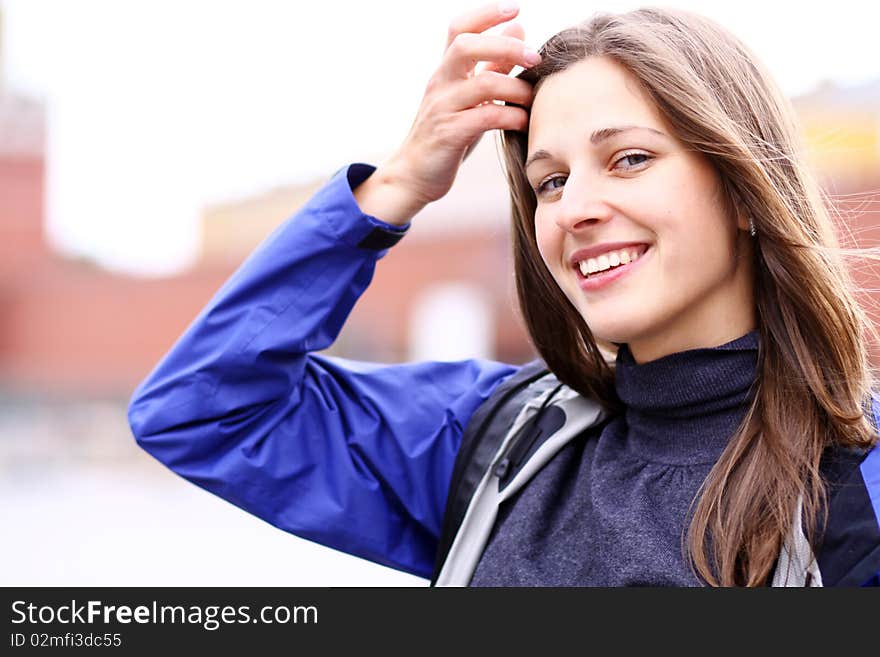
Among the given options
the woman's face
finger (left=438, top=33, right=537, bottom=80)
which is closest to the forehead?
the woman's face

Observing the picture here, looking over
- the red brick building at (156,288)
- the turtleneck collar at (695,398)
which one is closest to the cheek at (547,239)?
the turtleneck collar at (695,398)

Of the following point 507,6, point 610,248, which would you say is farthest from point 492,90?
point 610,248

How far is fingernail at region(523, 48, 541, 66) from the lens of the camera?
1.62m

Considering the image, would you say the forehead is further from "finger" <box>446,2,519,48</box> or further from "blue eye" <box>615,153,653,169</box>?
"finger" <box>446,2,519,48</box>

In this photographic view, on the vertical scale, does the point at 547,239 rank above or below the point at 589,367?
above

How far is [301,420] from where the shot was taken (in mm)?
1828

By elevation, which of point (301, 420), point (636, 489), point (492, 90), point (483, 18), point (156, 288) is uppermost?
point (483, 18)

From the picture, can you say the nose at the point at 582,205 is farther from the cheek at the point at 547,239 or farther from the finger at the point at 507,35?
the finger at the point at 507,35

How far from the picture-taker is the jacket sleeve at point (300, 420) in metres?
1.76

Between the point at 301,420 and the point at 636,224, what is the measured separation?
752mm

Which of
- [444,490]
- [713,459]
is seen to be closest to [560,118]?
[713,459]

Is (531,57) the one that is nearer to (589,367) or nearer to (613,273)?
(613,273)

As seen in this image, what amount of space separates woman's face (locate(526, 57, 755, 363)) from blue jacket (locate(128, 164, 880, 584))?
0.30 metres

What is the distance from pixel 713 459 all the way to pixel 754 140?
49cm
